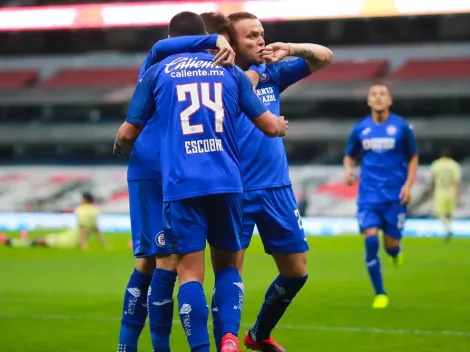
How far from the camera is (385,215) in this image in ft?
34.3

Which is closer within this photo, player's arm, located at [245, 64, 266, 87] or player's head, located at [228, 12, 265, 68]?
player's head, located at [228, 12, 265, 68]

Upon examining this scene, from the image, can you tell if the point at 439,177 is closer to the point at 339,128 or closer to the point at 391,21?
the point at 339,128

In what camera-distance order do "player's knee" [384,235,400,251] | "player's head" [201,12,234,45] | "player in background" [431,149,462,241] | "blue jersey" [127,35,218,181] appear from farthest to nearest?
"player in background" [431,149,462,241], "player's knee" [384,235,400,251], "player's head" [201,12,234,45], "blue jersey" [127,35,218,181]

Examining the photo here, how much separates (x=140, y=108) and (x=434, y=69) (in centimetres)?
3014

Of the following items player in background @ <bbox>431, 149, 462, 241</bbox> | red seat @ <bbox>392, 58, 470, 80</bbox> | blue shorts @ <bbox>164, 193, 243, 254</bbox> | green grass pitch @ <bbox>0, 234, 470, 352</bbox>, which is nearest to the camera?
blue shorts @ <bbox>164, 193, 243, 254</bbox>

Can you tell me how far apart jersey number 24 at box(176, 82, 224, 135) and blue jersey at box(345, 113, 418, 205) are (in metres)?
5.24

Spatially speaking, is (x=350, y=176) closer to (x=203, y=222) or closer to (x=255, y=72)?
(x=255, y=72)

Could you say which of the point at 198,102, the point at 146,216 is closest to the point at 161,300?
the point at 146,216

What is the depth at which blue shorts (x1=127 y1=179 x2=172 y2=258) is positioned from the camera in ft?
18.9

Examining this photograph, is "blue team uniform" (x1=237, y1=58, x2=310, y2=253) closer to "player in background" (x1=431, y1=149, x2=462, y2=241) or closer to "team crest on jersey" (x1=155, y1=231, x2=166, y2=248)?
"team crest on jersey" (x1=155, y1=231, x2=166, y2=248)

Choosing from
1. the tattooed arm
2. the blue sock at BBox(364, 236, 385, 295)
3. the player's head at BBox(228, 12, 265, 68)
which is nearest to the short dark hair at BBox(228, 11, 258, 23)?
the player's head at BBox(228, 12, 265, 68)

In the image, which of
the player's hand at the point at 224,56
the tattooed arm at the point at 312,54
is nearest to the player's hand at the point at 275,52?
the tattooed arm at the point at 312,54

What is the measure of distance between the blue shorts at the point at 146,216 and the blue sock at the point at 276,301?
4.05ft

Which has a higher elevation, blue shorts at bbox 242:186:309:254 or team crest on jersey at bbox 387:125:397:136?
blue shorts at bbox 242:186:309:254
